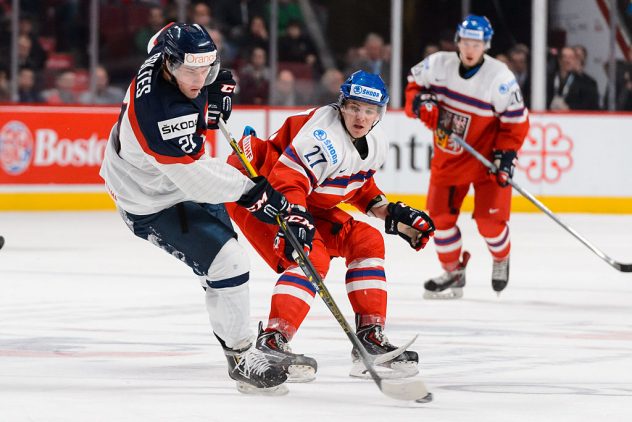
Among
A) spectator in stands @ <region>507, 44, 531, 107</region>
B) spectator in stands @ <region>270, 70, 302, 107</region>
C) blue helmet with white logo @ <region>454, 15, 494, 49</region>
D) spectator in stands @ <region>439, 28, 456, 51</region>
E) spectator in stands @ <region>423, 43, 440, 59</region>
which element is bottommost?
spectator in stands @ <region>270, 70, 302, 107</region>

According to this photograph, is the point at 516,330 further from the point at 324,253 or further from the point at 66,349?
the point at 66,349

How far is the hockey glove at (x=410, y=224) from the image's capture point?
4199 mm

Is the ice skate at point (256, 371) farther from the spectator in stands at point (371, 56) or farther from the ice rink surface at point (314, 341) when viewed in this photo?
the spectator in stands at point (371, 56)

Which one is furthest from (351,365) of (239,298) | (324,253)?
(239,298)

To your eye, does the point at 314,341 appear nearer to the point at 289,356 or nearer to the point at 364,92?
the point at 289,356

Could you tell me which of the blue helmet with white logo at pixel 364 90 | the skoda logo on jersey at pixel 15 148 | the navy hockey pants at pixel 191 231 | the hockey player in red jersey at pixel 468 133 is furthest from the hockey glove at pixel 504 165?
the skoda logo on jersey at pixel 15 148

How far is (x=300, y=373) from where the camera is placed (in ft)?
12.6

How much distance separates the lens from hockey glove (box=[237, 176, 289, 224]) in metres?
3.62

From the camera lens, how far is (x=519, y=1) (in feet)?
37.1

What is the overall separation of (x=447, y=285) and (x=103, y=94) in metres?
5.11

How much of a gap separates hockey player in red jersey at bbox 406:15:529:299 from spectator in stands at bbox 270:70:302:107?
4708 millimetres

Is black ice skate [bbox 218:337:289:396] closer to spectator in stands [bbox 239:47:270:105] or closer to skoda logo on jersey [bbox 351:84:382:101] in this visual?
skoda logo on jersey [bbox 351:84:382:101]

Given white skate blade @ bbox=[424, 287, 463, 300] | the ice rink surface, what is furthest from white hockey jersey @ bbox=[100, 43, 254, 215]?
white skate blade @ bbox=[424, 287, 463, 300]

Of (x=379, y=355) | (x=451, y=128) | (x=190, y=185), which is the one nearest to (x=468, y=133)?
(x=451, y=128)
